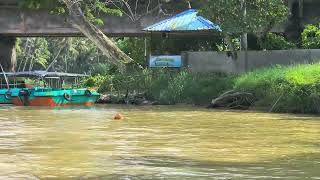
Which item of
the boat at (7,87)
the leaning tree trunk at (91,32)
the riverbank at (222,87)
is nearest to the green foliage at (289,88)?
the riverbank at (222,87)

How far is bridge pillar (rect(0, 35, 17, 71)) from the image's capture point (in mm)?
45625

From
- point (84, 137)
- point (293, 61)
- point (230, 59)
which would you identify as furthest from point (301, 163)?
Answer: point (230, 59)

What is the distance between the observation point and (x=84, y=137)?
1435cm

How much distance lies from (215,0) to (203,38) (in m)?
8.79

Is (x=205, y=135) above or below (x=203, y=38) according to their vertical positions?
below

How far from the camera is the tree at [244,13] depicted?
95.7 ft

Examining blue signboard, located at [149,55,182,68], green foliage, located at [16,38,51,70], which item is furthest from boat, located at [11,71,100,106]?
green foliage, located at [16,38,51,70]

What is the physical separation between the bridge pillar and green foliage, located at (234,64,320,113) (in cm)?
2479

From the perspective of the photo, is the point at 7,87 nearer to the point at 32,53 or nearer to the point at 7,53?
the point at 7,53

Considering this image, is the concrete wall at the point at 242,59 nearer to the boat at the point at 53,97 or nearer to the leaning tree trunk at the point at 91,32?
the boat at the point at 53,97

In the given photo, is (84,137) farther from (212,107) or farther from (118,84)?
(118,84)

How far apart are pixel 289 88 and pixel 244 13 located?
712 centimetres

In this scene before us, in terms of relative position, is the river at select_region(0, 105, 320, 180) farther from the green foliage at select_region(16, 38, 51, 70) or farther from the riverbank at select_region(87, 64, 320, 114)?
the green foliage at select_region(16, 38, 51, 70)

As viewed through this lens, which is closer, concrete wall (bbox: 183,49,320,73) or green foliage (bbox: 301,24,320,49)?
concrete wall (bbox: 183,49,320,73)
